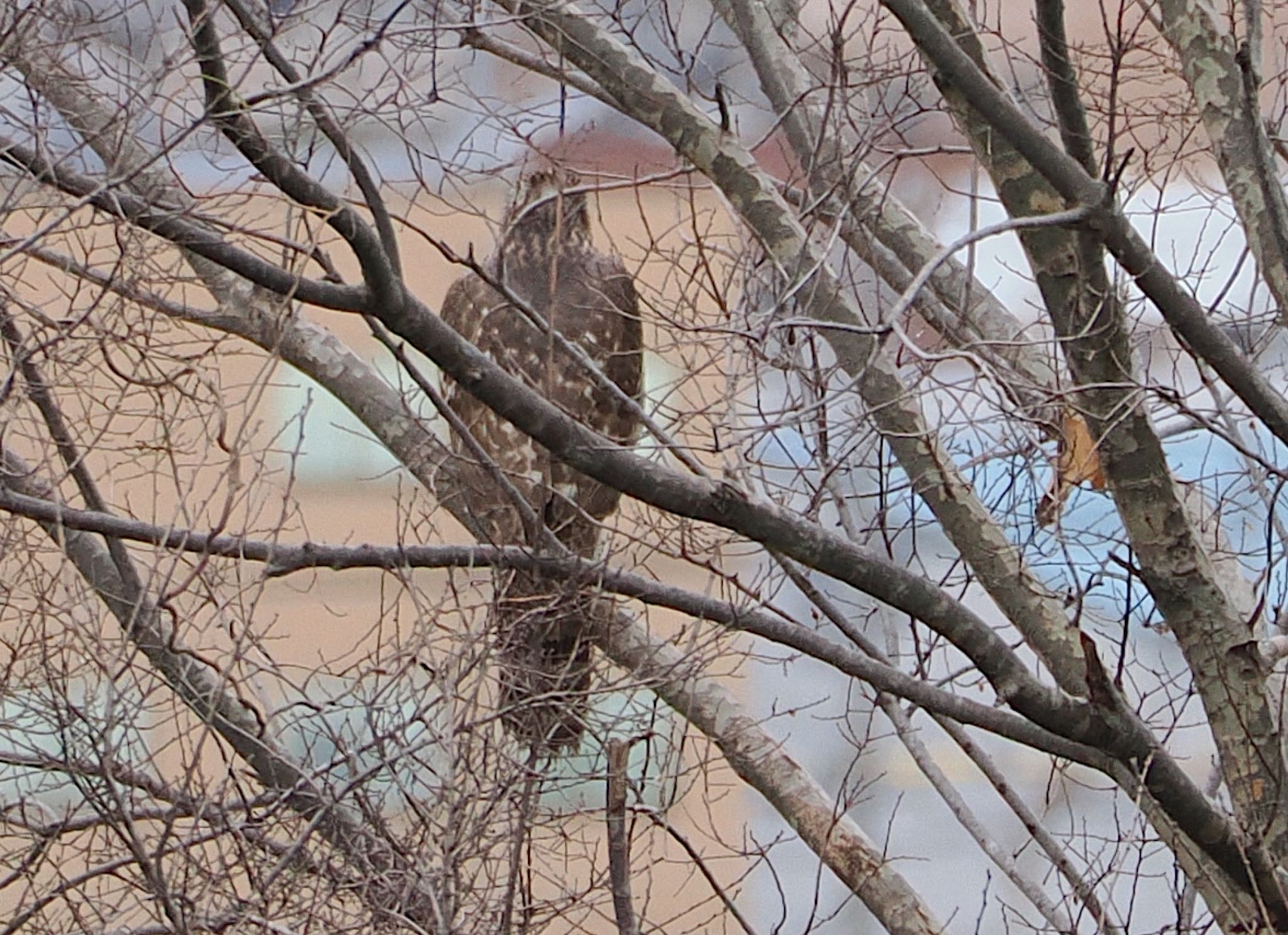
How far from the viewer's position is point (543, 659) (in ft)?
8.18

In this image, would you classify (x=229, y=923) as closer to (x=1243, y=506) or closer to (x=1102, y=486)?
(x=1102, y=486)

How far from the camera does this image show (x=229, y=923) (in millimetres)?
2227

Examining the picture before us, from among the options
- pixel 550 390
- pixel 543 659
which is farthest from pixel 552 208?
pixel 543 659

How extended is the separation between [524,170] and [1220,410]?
1.23m

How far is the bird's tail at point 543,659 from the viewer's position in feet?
7.68

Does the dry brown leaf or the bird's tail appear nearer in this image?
the bird's tail

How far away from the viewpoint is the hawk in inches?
97.3

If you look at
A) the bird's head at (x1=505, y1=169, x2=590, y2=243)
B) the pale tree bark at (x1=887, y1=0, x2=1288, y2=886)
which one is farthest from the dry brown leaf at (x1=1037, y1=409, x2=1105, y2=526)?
the bird's head at (x1=505, y1=169, x2=590, y2=243)

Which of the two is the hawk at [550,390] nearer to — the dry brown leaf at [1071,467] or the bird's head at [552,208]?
the bird's head at [552,208]

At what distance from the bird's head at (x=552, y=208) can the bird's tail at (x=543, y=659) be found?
0.57 meters

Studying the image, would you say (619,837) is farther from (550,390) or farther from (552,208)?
(552,208)

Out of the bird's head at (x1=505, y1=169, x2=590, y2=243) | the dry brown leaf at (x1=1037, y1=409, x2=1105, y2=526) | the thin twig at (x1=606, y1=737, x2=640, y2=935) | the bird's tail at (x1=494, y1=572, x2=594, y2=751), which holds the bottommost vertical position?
the thin twig at (x1=606, y1=737, x2=640, y2=935)

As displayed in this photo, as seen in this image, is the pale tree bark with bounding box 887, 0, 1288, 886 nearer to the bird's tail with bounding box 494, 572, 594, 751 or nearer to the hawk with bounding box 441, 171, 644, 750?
the hawk with bounding box 441, 171, 644, 750

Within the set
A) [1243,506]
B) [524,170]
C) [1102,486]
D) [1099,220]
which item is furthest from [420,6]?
[1243,506]
